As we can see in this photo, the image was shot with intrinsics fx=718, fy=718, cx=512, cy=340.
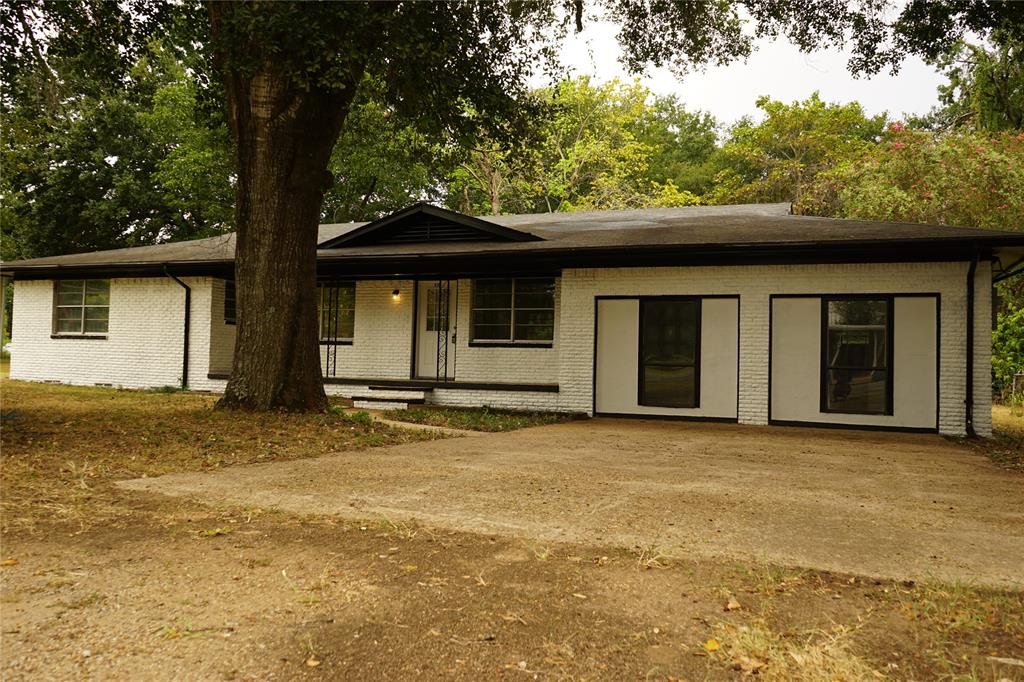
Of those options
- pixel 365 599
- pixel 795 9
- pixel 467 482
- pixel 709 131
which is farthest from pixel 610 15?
pixel 709 131

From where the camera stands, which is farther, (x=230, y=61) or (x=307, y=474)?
(x=230, y=61)

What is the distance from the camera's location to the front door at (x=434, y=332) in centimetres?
1511

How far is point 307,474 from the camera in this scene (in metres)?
6.13

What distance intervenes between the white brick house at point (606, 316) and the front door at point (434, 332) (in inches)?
1.7

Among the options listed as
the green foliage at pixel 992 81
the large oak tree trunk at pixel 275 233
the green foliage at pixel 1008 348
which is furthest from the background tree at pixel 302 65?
the green foliage at pixel 1008 348

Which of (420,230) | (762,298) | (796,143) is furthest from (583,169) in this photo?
(762,298)

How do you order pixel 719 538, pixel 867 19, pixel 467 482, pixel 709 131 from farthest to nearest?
pixel 709 131
pixel 867 19
pixel 467 482
pixel 719 538

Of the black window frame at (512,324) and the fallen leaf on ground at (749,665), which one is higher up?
the black window frame at (512,324)

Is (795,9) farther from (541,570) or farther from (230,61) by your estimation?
(541,570)

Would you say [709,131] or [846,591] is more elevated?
[709,131]

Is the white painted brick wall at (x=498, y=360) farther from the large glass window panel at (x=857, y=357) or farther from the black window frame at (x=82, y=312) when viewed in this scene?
the black window frame at (x=82, y=312)

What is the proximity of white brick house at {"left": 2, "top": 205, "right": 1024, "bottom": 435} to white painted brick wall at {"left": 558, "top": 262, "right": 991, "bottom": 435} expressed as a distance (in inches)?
1.1

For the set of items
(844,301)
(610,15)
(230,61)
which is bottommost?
(844,301)

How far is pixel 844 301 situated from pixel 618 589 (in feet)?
32.7
